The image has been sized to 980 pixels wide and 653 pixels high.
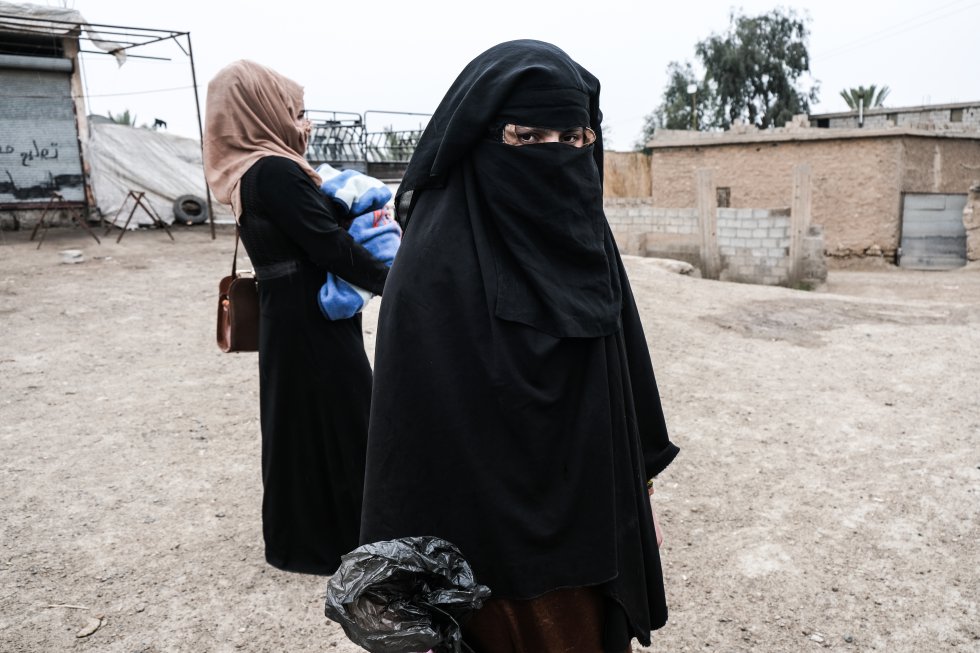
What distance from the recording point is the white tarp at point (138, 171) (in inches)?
466

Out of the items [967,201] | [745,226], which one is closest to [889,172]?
[967,201]

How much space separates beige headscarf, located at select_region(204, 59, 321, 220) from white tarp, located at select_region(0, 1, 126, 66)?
926cm

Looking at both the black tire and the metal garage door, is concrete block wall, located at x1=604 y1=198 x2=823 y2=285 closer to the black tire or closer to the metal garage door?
the metal garage door

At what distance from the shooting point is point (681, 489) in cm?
356

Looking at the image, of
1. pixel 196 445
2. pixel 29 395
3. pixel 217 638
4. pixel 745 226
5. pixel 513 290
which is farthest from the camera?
pixel 745 226

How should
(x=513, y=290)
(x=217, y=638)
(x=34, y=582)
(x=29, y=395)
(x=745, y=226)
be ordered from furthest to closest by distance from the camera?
(x=745, y=226) → (x=29, y=395) → (x=34, y=582) → (x=217, y=638) → (x=513, y=290)

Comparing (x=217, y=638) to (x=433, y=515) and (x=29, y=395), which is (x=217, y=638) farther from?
(x=29, y=395)

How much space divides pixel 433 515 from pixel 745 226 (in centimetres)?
1041

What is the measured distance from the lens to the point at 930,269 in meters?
14.9

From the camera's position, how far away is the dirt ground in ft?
8.16

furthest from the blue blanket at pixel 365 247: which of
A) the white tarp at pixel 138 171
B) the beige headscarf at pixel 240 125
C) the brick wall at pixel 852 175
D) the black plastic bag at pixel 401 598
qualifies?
the brick wall at pixel 852 175

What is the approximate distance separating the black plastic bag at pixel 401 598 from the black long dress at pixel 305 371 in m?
1.26

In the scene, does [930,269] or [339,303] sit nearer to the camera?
[339,303]

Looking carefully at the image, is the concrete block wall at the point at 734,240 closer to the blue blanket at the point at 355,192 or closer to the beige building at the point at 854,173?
the beige building at the point at 854,173
